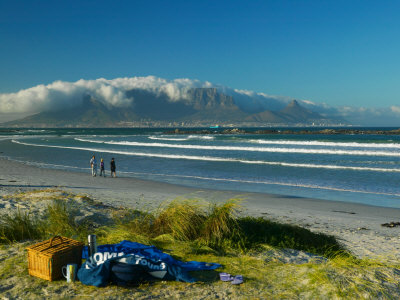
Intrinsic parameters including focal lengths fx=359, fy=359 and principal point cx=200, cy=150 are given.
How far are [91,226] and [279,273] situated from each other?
4596mm

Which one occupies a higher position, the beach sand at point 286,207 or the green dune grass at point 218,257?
the green dune grass at point 218,257

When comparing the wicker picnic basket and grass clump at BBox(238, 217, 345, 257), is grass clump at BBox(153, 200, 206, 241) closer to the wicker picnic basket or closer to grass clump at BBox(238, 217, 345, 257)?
grass clump at BBox(238, 217, 345, 257)

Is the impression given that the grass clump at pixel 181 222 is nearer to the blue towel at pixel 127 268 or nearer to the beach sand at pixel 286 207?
the beach sand at pixel 286 207

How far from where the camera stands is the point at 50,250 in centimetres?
543

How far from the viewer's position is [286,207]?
13250 mm

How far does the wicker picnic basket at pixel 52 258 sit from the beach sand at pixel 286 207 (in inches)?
129

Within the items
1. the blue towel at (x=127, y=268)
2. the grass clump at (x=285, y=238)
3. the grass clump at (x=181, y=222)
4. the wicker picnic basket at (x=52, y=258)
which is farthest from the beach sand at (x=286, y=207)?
the blue towel at (x=127, y=268)

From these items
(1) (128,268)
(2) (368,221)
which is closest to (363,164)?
(2) (368,221)

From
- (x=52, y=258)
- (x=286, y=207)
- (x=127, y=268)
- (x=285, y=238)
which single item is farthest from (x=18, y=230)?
(x=286, y=207)

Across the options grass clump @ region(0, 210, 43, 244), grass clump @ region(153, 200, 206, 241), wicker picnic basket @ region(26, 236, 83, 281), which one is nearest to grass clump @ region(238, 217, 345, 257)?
grass clump @ region(153, 200, 206, 241)

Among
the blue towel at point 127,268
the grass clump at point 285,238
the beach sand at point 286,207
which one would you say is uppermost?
the blue towel at point 127,268

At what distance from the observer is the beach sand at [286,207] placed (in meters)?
8.76

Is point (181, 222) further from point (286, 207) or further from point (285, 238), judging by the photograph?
point (286, 207)

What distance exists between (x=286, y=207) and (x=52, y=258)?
Result: 31.6ft
